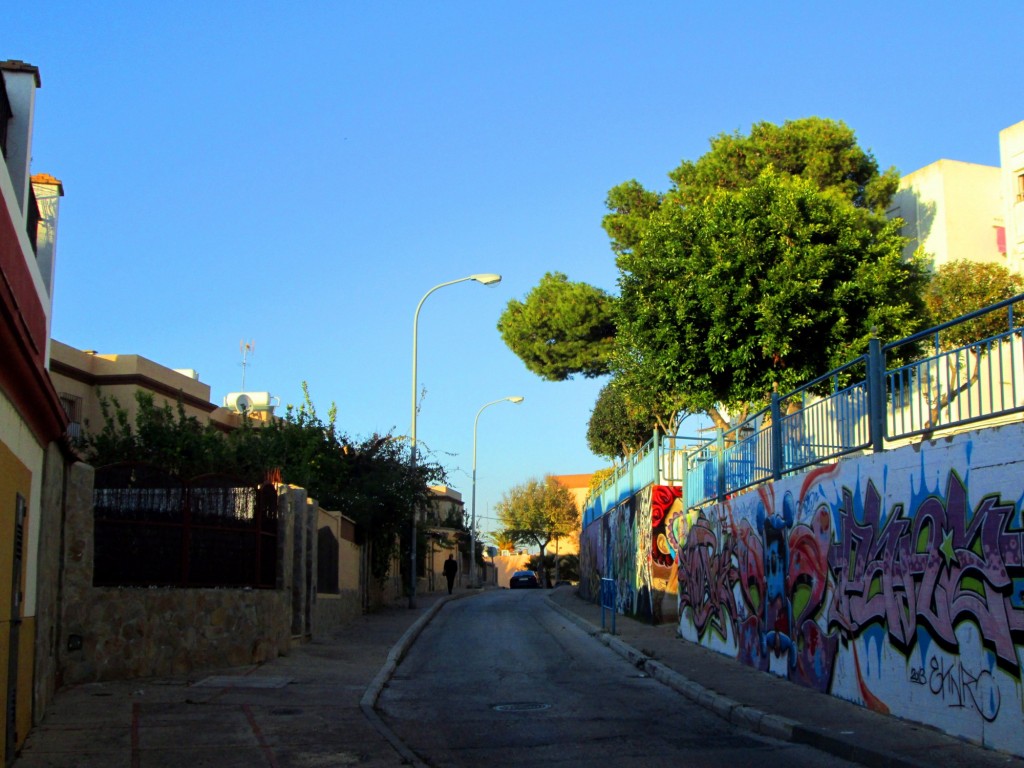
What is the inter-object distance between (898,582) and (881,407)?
171 centimetres

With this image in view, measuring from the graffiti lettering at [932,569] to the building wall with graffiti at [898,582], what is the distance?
0.02 metres

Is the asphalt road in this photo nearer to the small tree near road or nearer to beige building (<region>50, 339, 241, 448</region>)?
beige building (<region>50, 339, 241, 448</region>)

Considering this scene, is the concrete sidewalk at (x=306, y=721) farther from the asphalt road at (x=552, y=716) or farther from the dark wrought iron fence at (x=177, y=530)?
the dark wrought iron fence at (x=177, y=530)

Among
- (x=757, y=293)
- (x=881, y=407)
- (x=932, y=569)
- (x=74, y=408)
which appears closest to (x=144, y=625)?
(x=881, y=407)

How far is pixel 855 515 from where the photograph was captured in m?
10.8

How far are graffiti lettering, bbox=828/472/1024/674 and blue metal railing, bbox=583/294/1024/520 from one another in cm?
63

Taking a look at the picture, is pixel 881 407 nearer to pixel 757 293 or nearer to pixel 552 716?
pixel 552 716

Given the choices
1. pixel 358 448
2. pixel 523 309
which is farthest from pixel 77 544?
pixel 523 309

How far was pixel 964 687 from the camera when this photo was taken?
8562 mm

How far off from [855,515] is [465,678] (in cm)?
615

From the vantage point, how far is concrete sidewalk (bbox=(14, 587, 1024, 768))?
27.4 ft

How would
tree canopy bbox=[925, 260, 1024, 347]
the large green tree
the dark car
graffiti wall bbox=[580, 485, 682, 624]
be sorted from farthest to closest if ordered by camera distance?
the dark car → the large green tree → tree canopy bbox=[925, 260, 1024, 347] → graffiti wall bbox=[580, 485, 682, 624]

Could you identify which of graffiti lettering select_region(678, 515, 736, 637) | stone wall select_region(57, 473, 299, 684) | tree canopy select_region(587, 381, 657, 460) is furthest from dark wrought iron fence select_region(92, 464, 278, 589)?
tree canopy select_region(587, 381, 657, 460)

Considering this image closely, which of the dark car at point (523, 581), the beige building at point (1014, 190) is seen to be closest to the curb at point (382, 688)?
the beige building at point (1014, 190)
